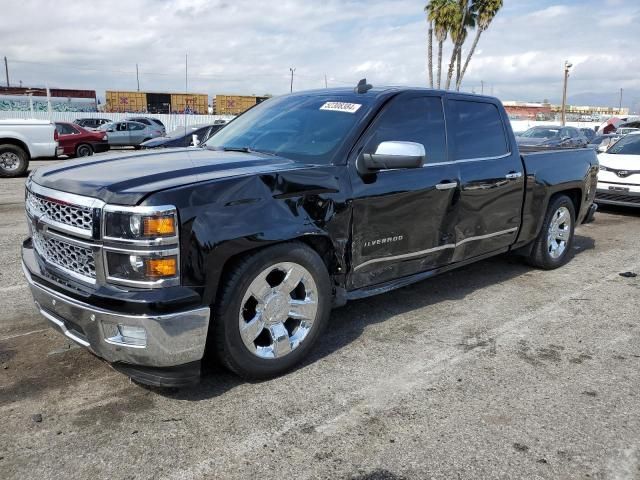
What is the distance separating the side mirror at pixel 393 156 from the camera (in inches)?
140

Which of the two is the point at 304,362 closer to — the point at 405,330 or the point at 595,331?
the point at 405,330

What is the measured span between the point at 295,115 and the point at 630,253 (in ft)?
16.6

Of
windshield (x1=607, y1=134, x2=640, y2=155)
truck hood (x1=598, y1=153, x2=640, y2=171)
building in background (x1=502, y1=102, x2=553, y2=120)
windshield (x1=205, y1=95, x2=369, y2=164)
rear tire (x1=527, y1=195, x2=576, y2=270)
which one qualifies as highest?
building in background (x1=502, y1=102, x2=553, y2=120)

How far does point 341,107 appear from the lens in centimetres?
406

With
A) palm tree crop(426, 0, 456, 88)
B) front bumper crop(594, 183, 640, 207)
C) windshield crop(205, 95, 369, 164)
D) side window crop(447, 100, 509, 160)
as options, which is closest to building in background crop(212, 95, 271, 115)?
palm tree crop(426, 0, 456, 88)

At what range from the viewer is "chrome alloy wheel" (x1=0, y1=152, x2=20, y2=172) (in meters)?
14.1

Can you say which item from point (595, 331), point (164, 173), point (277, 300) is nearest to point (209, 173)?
point (164, 173)

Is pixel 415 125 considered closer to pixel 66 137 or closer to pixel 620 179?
pixel 620 179

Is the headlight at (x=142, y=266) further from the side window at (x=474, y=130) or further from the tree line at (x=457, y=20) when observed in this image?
the tree line at (x=457, y=20)

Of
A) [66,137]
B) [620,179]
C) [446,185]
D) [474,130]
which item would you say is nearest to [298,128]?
[446,185]

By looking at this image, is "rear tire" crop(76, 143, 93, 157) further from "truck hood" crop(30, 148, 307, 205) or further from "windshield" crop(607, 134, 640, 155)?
"truck hood" crop(30, 148, 307, 205)

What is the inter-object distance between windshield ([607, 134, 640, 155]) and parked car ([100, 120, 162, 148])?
21384 millimetres

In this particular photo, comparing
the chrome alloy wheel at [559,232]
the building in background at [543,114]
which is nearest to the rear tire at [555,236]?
the chrome alloy wheel at [559,232]

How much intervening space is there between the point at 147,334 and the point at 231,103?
5954 centimetres
